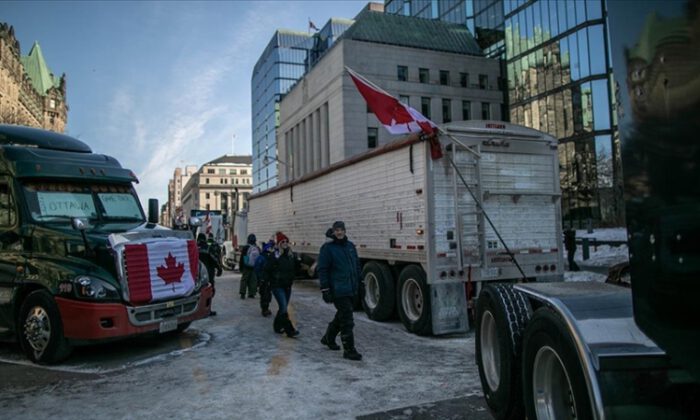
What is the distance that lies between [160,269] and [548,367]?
19.1 feet

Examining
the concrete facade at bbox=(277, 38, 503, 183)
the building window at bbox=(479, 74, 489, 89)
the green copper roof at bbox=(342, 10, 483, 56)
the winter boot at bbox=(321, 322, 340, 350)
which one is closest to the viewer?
the winter boot at bbox=(321, 322, 340, 350)

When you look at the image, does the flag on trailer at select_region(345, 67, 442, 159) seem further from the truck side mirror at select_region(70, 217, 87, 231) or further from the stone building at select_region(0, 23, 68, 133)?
the stone building at select_region(0, 23, 68, 133)

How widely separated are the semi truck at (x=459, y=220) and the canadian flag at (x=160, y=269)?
3.82 meters

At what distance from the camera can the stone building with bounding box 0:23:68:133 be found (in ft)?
215

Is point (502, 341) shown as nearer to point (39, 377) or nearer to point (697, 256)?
point (697, 256)

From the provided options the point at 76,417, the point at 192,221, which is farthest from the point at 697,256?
the point at 192,221

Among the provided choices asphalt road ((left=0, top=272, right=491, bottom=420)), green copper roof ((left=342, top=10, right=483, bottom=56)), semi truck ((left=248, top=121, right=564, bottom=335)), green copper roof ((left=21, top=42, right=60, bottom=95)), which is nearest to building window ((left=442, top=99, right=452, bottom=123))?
green copper roof ((left=342, top=10, right=483, bottom=56))

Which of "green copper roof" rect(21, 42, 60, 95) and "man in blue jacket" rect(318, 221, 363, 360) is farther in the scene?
"green copper roof" rect(21, 42, 60, 95)

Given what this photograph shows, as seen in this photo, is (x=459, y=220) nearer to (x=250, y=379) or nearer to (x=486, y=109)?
(x=250, y=379)

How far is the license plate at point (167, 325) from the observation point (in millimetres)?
7564

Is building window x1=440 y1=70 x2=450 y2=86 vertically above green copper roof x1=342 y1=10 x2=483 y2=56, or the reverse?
green copper roof x1=342 y1=10 x2=483 y2=56

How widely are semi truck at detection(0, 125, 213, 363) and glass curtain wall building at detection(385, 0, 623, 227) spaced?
102ft

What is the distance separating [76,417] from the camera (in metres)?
5.05

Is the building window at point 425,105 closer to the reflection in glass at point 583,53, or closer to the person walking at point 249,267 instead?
the reflection in glass at point 583,53
